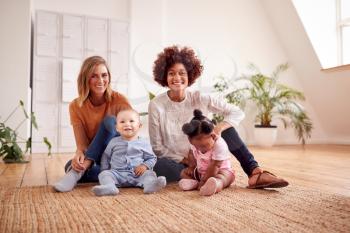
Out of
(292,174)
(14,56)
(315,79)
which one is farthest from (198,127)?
(315,79)

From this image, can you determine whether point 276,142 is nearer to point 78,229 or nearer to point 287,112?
point 287,112

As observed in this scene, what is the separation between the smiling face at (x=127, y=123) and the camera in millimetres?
1837

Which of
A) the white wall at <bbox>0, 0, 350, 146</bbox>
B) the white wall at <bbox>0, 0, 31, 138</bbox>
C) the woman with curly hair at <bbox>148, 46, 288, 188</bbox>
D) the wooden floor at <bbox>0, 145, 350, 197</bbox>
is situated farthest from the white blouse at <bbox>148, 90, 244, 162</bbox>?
the white wall at <bbox>0, 0, 350, 146</bbox>

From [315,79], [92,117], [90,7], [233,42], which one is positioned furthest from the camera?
[233,42]

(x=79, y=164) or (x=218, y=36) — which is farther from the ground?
(x=218, y=36)

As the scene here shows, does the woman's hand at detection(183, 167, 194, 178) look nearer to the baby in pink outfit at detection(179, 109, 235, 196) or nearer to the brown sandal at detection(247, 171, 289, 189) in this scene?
the baby in pink outfit at detection(179, 109, 235, 196)

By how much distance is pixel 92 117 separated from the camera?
80.3 inches

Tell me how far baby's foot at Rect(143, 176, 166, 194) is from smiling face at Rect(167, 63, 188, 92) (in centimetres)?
55

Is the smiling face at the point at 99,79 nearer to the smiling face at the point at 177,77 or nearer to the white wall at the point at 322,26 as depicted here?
the smiling face at the point at 177,77

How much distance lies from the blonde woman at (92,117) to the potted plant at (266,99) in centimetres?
304

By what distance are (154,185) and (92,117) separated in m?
0.64

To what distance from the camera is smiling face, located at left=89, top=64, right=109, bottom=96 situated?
1.96 meters

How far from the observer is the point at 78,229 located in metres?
1.05

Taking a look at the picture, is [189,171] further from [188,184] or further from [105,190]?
[105,190]
